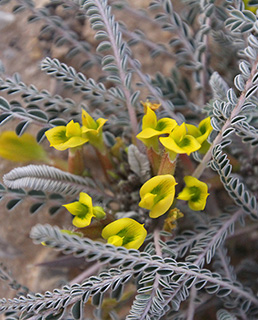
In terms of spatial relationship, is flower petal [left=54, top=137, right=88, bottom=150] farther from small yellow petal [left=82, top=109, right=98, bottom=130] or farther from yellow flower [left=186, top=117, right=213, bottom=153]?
yellow flower [left=186, top=117, right=213, bottom=153]

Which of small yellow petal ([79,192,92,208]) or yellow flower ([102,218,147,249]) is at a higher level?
small yellow petal ([79,192,92,208])

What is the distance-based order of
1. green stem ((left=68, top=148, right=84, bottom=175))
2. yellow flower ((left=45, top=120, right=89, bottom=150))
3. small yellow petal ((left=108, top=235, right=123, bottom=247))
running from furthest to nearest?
green stem ((left=68, top=148, right=84, bottom=175))
yellow flower ((left=45, top=120, right=89, bottom=150))
small yellow petal ((left=108, top=235, right=123, bottom=247))

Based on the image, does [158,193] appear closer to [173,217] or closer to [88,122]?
[173,217]

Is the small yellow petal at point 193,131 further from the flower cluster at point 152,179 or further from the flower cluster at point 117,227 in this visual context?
the flower cluster at point 117,227

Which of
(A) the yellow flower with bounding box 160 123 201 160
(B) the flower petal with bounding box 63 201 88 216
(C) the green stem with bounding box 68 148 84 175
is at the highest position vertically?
(A) the yellow flower with bounding box 160 123 201 160

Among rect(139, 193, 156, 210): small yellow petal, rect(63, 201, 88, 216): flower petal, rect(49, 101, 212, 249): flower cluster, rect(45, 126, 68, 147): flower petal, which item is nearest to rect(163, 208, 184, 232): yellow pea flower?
rect(49, 101, 212, 249): flower cluster
